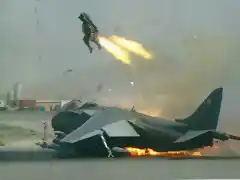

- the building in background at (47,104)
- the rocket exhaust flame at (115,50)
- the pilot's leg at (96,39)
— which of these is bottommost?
the building in background at (47,104)

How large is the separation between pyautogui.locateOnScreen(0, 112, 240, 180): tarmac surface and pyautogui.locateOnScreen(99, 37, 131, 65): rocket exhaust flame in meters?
0.38

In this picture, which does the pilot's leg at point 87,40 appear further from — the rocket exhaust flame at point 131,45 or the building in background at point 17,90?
the building in background at point 17,90

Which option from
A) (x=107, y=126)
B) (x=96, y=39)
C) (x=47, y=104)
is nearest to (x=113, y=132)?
(x=107, y=126)

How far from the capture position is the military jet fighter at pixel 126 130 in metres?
1.81

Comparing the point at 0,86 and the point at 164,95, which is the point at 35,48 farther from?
the point at 164,95

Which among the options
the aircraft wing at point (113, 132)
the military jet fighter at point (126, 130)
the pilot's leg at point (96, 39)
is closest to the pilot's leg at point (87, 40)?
the pilot's leg at point (96, 39)

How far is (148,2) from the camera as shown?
1.84m

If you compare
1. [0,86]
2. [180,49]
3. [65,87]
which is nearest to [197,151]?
[180,49]

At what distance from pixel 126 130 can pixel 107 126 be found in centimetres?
8

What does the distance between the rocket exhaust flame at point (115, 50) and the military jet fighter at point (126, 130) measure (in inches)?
8.7

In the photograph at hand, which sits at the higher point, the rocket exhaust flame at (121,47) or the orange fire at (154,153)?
the rocket exhaust flame at (121,47)

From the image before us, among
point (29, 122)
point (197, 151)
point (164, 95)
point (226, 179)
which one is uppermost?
point (164, 95)

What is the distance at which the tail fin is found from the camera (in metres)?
1.84

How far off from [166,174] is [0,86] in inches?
31.9
